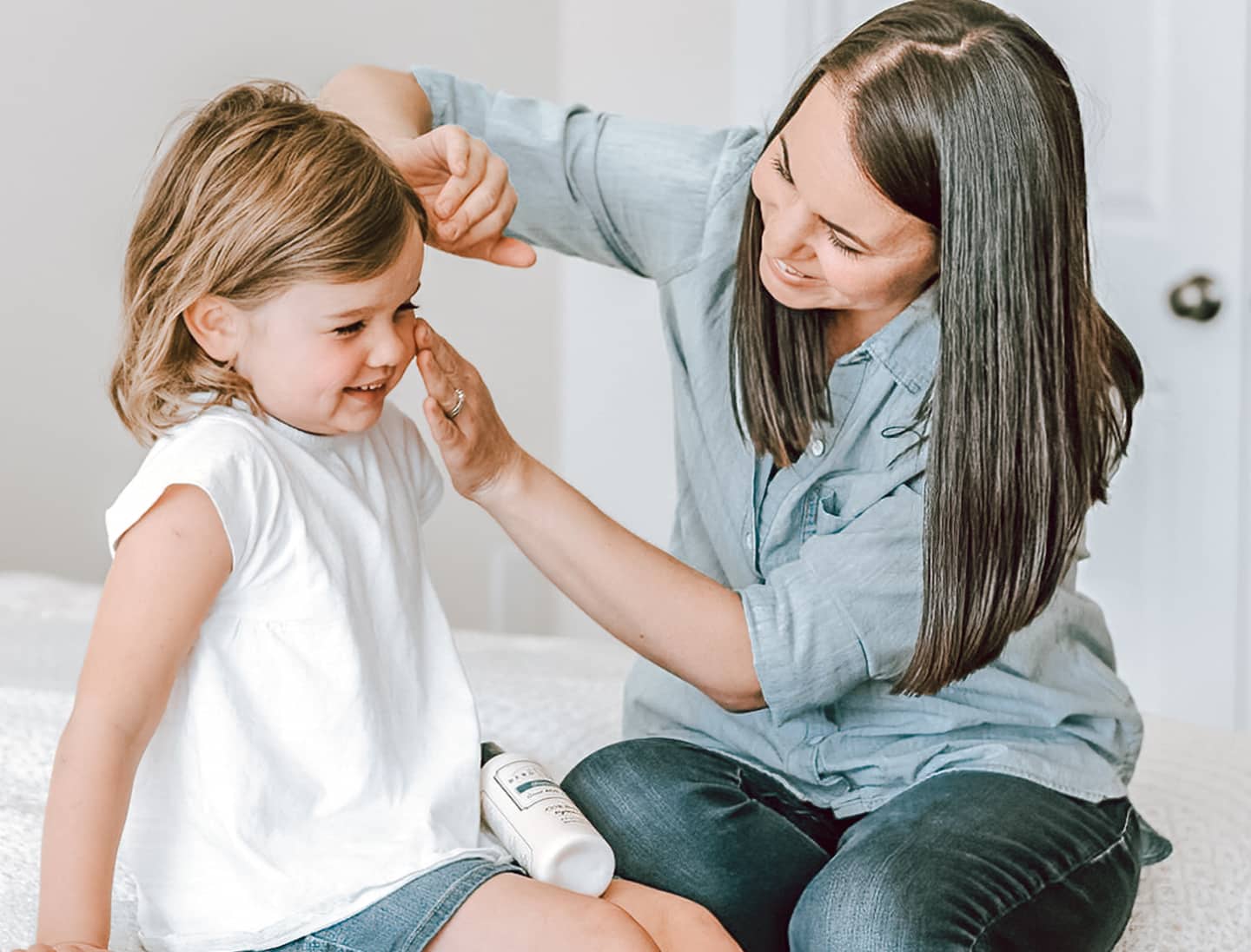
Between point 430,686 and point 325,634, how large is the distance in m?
0.11

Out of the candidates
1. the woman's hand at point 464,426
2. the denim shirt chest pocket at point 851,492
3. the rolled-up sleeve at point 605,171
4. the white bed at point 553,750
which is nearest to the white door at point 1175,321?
the white bed at point 553,750

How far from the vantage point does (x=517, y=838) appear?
0.95 metres

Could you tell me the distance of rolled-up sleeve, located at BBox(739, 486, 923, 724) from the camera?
41.1 inches

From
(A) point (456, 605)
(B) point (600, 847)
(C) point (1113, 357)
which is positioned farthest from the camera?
(A) point (456, 605)

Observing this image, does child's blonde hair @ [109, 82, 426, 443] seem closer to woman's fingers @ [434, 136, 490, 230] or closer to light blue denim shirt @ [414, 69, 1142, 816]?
woman's fingers @ [434, 136, 490, 230]

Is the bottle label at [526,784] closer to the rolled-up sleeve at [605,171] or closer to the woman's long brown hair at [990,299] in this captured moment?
the woman's long brown hair at [990,299]

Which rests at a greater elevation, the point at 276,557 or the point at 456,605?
the point at 276,557

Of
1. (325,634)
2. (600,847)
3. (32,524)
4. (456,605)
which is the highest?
(325,634)

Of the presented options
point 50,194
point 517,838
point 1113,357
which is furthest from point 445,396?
point 50,194

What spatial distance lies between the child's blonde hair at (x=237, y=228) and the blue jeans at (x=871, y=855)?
1.37 ft

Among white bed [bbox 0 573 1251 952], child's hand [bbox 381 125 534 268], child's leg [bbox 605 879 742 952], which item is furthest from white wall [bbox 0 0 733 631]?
child's leg [bbox 605 879 742 952]

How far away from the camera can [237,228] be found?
878 mm

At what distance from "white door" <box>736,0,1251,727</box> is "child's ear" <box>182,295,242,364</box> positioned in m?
1.43

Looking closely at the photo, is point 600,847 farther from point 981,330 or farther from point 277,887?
point 981,330
